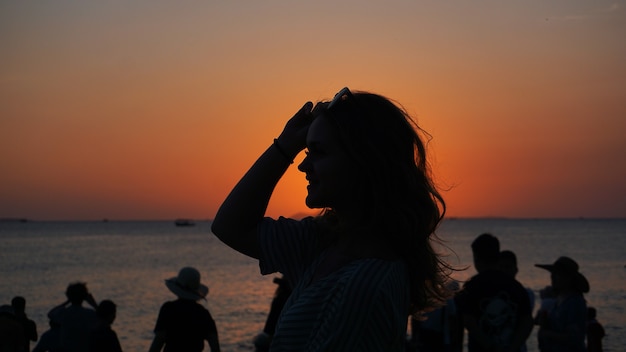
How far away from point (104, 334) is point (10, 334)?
5.15ft

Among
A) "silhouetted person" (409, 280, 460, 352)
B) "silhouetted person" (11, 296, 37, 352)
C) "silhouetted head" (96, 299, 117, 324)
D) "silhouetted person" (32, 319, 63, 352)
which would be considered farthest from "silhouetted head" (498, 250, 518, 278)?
"silhouetted person" (11, 296, 37, 352)

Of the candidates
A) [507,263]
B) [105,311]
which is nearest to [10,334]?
[105,311]

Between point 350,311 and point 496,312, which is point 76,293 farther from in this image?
point 350,311

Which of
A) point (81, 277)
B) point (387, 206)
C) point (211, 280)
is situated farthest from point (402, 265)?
point (81, 277)

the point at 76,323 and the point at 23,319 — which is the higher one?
the point at 76,323

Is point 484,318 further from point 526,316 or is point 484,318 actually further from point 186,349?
point 186,349

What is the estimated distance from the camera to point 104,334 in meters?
9.45

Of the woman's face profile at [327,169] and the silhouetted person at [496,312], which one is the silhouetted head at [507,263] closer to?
the silhouetted person at [496,312]

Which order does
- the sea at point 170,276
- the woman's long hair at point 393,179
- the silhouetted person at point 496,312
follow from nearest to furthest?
1. the woman's long hair at point 393,179
2. the silhouetted person at point 496,312
3. the sea at point 170,276

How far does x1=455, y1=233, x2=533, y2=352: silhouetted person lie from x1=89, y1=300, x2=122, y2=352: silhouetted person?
429 cm

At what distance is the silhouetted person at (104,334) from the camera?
9.38 m

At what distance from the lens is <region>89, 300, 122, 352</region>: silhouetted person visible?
9.38m

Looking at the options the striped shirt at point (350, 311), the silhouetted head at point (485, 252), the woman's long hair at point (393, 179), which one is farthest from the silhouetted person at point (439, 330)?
the striped shirt at point (350, 311)

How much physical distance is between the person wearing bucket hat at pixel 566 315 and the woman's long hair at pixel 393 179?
5811 mm
